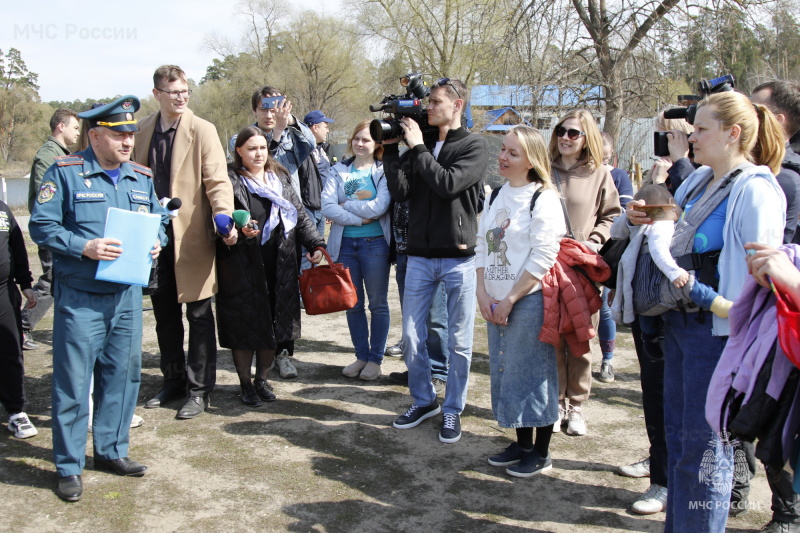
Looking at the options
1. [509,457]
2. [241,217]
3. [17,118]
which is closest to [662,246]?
[509,457]

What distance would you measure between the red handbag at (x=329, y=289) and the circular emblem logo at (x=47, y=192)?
1.98 m

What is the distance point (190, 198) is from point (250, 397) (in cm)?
151

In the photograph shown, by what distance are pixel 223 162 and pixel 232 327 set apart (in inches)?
46.5

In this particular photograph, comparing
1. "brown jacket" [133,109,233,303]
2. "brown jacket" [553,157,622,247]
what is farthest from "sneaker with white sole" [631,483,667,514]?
"brown jacket" [133,109,233,303]

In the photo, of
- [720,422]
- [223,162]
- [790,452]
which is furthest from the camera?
[223,162]

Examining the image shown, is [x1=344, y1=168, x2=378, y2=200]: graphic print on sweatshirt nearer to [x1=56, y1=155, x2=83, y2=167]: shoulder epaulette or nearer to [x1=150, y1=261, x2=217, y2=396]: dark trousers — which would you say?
[x1=150, y1=261, x2=217, y2=396]: dark trousers

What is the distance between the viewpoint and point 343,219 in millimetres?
5309

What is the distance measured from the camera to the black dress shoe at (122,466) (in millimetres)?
3715

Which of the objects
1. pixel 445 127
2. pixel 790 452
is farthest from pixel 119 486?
pixel 790 452

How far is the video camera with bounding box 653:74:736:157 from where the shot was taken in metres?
3.22

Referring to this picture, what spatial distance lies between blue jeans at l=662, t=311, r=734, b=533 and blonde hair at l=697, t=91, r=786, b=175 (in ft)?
2.21

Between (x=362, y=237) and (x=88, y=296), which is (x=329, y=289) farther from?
(x=88, y=296)

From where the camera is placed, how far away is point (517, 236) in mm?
3617

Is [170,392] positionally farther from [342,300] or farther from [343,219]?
[343,219]
